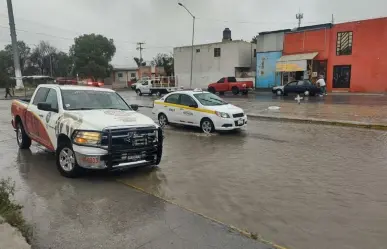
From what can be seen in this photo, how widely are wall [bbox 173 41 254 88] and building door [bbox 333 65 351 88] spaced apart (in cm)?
1327

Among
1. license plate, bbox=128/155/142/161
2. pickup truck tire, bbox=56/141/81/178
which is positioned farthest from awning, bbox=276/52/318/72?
pickup truck tire, bbox=56/141/81/178

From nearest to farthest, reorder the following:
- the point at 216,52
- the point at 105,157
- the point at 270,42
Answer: the point at 105,157, the point at 270,42, the point at 216,52

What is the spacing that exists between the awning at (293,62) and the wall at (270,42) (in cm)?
185

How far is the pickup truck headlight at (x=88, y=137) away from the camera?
6.18 metres

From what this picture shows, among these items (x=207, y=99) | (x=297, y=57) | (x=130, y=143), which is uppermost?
(x=297, y=57)

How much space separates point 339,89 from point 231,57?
15132 millimetres

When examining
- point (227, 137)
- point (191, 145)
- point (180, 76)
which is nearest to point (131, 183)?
point (191, 145)

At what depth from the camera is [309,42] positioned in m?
36.6

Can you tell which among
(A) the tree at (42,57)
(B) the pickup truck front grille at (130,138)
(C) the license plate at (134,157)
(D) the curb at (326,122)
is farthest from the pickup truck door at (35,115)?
(A) the tree at (42,57)

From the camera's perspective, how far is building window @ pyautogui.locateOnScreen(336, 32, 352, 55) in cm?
3388

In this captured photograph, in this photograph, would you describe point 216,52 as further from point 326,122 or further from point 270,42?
point 326,122

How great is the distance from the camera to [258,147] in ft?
32.3

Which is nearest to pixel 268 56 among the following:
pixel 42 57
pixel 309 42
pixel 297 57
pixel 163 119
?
pixel 297 57

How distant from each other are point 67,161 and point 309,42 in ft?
114
